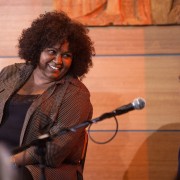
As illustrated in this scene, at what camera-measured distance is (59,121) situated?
2.00 meters

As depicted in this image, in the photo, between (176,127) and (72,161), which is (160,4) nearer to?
(176,127)

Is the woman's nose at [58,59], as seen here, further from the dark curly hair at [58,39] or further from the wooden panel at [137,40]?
the wooden panel at [137,40]

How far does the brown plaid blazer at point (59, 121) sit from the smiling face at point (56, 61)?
5cm

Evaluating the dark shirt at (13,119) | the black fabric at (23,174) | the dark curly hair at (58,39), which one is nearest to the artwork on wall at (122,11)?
the dark curly hair at (58,39)

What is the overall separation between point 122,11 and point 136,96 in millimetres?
600

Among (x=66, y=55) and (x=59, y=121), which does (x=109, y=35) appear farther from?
(x=59, y=121)

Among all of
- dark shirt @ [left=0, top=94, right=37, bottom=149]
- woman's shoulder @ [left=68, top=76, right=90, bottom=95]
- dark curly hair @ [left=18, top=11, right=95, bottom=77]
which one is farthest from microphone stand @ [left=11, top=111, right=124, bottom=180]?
dark curly hair @ [left=18, top=11, right=95, bottom=77]

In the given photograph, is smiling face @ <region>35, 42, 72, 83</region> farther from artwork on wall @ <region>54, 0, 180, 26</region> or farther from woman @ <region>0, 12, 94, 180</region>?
artwork on wall @ <region>54, 0, 180, 26</region>

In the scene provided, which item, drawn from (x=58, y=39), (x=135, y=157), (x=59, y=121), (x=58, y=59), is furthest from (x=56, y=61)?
(x=135, y=157)

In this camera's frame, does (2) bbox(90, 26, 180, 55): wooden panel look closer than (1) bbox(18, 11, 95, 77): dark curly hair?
No

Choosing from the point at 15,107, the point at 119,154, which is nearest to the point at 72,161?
the point at 15,107

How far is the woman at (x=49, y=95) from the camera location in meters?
1.95

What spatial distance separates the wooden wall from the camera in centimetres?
273

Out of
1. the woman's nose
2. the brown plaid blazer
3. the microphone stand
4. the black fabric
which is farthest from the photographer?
the woman's nose
